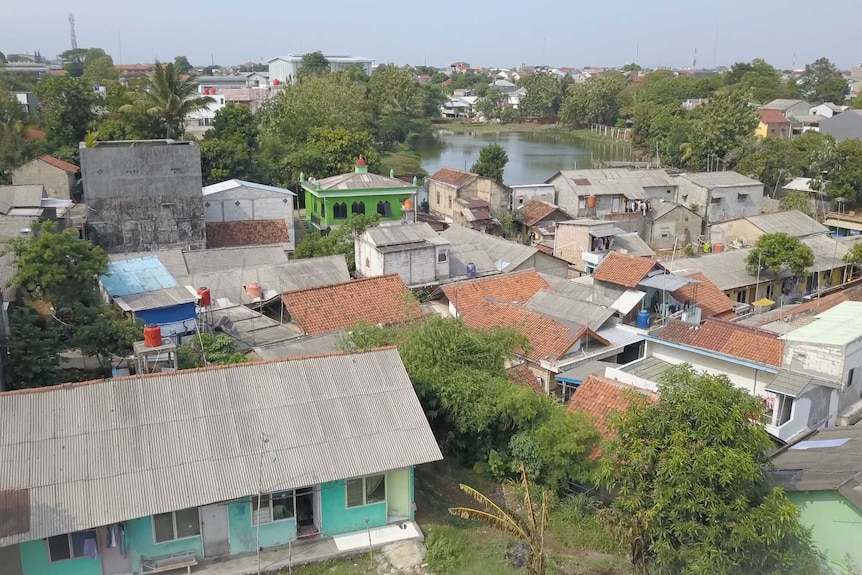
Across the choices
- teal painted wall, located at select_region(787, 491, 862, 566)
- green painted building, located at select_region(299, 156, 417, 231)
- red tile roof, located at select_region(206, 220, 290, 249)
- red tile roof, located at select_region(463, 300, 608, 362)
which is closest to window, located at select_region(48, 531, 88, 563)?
red tile roof, located at select_region(463, 300, 608, 362)

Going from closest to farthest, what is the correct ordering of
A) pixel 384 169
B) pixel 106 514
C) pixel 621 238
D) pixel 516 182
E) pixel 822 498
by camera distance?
pixel 106 514, pixel 822 498, pixel 621 238, pixel 384 169, pixel 516 182

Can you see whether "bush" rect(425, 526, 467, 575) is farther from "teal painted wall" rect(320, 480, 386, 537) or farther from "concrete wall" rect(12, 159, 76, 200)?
"concrete wall" rect(12, 159, 76, 200)

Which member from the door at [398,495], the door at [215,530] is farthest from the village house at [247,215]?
the door at [215,530]

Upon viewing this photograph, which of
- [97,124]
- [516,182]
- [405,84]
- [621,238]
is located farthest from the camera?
[405,84]

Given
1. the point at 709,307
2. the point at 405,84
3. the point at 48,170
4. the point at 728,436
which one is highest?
the point at 405,84

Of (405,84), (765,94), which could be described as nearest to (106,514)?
(405,84)

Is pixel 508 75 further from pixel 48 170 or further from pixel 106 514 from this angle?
pixel 106 514

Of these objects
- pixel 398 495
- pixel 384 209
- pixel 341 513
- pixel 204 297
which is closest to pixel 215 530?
pixel 341 513
